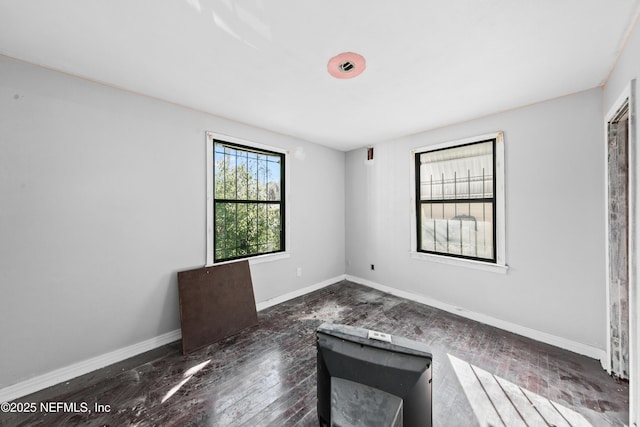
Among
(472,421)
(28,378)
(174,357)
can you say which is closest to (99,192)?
(28,378)

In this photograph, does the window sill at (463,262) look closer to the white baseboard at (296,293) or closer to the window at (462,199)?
the window at (462,199)

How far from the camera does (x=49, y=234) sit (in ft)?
6.46

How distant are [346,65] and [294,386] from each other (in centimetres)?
260

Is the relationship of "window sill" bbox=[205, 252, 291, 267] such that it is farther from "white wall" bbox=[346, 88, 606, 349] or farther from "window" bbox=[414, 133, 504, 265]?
"white wall" bbox=[346, 88, 606, 349]

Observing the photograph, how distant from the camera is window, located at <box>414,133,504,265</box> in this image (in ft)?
9.66

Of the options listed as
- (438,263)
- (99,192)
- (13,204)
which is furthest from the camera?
(438,263)

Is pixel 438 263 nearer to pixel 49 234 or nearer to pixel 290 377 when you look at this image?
pixel 290 377


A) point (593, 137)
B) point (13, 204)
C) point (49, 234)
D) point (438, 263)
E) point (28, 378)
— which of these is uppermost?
point (593, 137)

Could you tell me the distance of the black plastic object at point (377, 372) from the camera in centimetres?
95

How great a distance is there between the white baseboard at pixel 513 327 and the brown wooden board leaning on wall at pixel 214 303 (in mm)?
2283

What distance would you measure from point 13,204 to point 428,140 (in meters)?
4.34

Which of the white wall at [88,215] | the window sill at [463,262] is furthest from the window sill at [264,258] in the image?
the window sill at [463,262]

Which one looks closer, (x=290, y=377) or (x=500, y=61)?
(x=500, y=61)

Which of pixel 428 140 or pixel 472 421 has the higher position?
pixel 428 140
